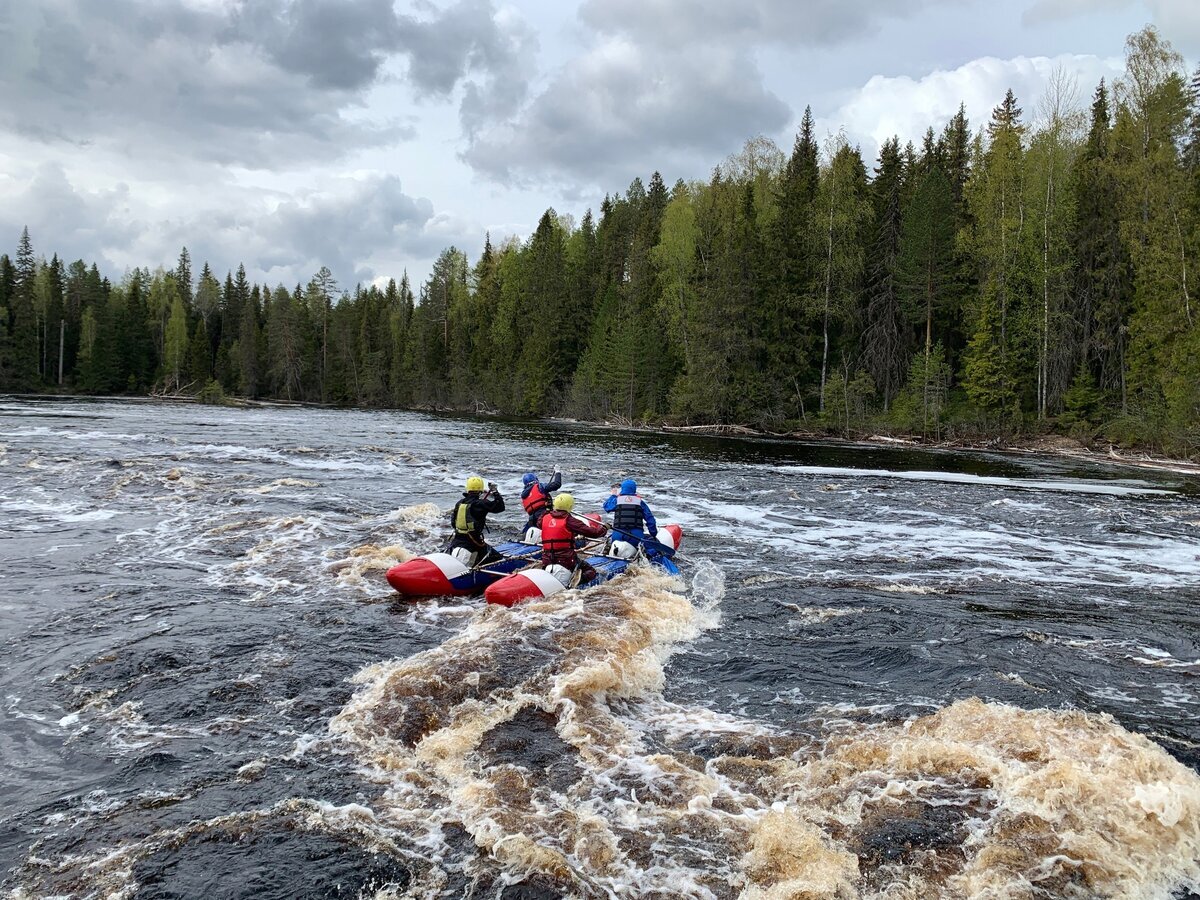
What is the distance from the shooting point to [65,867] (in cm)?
495

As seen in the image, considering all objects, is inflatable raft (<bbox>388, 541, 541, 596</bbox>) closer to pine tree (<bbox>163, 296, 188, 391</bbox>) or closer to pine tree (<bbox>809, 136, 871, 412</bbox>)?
pine tree (<bbox>809, 136, 871, 412</bbox>)

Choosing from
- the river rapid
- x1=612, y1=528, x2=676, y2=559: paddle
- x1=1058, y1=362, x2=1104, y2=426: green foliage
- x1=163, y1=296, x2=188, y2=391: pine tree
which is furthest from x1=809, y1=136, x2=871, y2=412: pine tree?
x1=163, y1=296, x2=188, y2=391: pine tree

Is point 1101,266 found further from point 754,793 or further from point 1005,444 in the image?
point 754,793

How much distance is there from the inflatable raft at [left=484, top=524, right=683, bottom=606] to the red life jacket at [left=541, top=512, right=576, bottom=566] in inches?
6.7

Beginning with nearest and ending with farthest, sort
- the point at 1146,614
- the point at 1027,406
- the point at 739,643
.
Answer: the point at 739,643 → the point at 1146,614 → the point at 1027,406

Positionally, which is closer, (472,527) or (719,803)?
(719,803)

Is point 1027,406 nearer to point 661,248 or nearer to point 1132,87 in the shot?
point 1132,87

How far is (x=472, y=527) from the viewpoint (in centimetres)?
1228

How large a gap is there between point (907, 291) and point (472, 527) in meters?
37.6

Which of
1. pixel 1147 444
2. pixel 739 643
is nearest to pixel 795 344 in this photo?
pixel 1147 444

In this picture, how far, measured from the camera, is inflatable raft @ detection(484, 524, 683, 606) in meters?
10.9

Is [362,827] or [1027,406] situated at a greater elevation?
[1027,406]

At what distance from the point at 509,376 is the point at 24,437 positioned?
43.7 meters

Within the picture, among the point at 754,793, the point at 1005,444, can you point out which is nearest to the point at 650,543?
the point at 754,793
